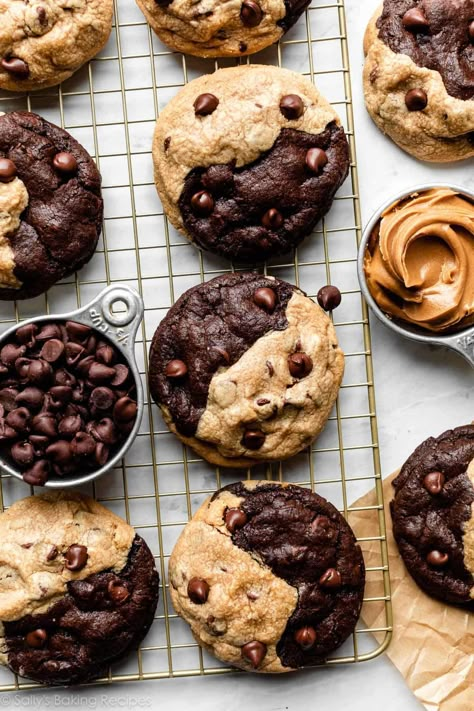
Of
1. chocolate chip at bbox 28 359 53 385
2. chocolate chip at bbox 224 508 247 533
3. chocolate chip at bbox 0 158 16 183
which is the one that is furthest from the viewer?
chocolate chip at bbox 224 508 247 533

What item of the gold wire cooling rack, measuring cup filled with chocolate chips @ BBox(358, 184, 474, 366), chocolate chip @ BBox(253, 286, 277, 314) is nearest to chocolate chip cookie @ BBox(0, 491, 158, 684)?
the gold wire cooling rack

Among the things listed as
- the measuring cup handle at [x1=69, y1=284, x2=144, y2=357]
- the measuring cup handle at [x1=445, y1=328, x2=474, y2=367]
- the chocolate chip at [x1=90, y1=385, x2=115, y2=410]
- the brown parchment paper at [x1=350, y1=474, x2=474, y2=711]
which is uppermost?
the measuring cup handle at [x1=69, y1=284, x2=144, y2=357]

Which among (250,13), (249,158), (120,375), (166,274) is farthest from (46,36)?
(120,375)

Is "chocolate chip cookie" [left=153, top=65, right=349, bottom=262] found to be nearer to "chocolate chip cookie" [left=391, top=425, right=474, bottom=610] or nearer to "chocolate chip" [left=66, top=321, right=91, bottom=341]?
"chocolate chip" [left=66, top=321, right=91, bottom=341]

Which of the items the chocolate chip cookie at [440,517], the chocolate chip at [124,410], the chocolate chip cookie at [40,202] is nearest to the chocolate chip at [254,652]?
the chocolate chip cookie at [440,517]

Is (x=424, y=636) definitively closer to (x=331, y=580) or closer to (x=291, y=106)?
(x=331, y=580)
